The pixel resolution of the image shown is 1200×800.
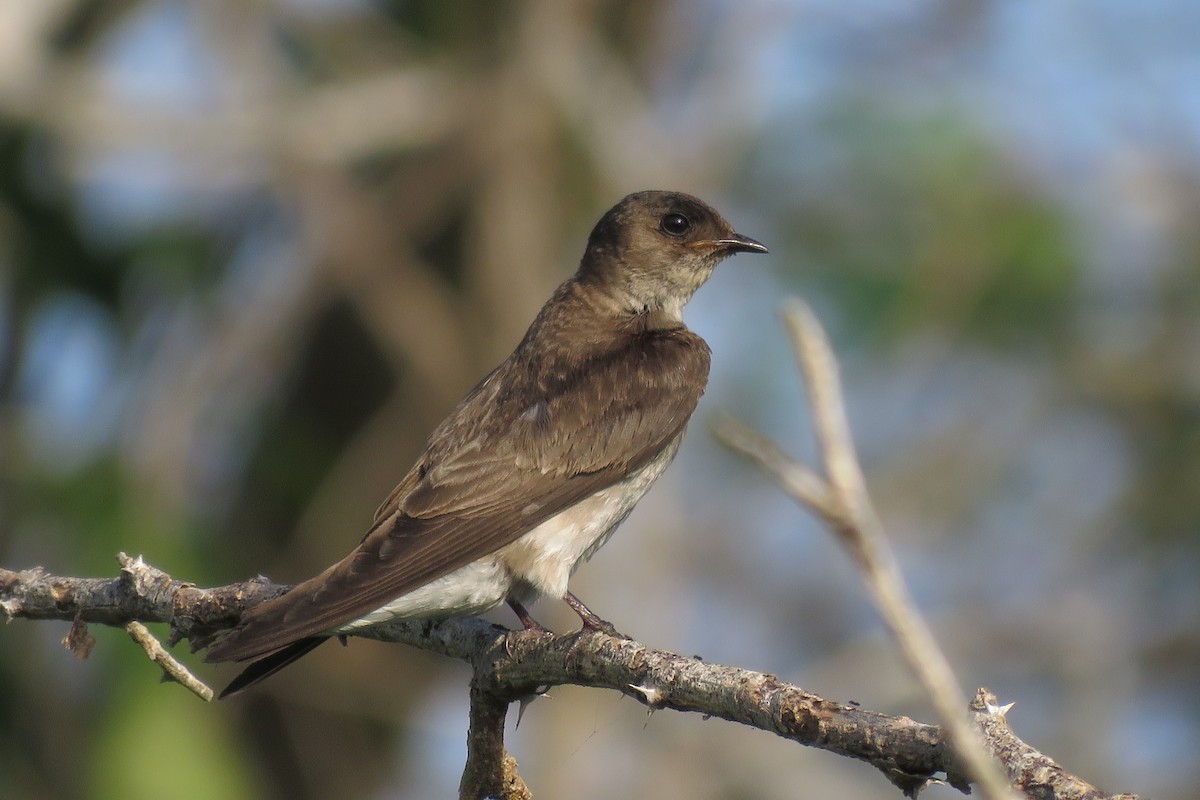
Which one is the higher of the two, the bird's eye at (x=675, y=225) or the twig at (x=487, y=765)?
the bird's eye at (x=675, y=225)

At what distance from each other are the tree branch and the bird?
0.45 ft

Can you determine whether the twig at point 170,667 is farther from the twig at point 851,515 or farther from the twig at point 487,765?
the twig at point 851,515

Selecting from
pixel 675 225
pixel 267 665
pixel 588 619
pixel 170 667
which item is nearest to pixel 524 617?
pixel 588 619

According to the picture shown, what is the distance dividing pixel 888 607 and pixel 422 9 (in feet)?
26.5

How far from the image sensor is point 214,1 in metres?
8.27

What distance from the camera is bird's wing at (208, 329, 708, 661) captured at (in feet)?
12.1

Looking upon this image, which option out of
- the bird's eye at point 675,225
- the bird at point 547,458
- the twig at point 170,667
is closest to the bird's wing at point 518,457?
the bird at point 547,458

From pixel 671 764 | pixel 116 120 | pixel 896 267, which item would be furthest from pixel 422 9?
pixel 671 764

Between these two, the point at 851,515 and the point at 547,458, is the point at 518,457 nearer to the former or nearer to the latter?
the point at 547,458

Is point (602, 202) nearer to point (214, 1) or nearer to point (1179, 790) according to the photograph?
point (214, 1)

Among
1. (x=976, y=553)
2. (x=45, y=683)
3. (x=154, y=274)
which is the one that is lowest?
(x=45, y=683)

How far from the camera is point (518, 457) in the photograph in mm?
4195

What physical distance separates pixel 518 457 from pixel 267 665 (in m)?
0.98

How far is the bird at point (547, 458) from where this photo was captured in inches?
139
